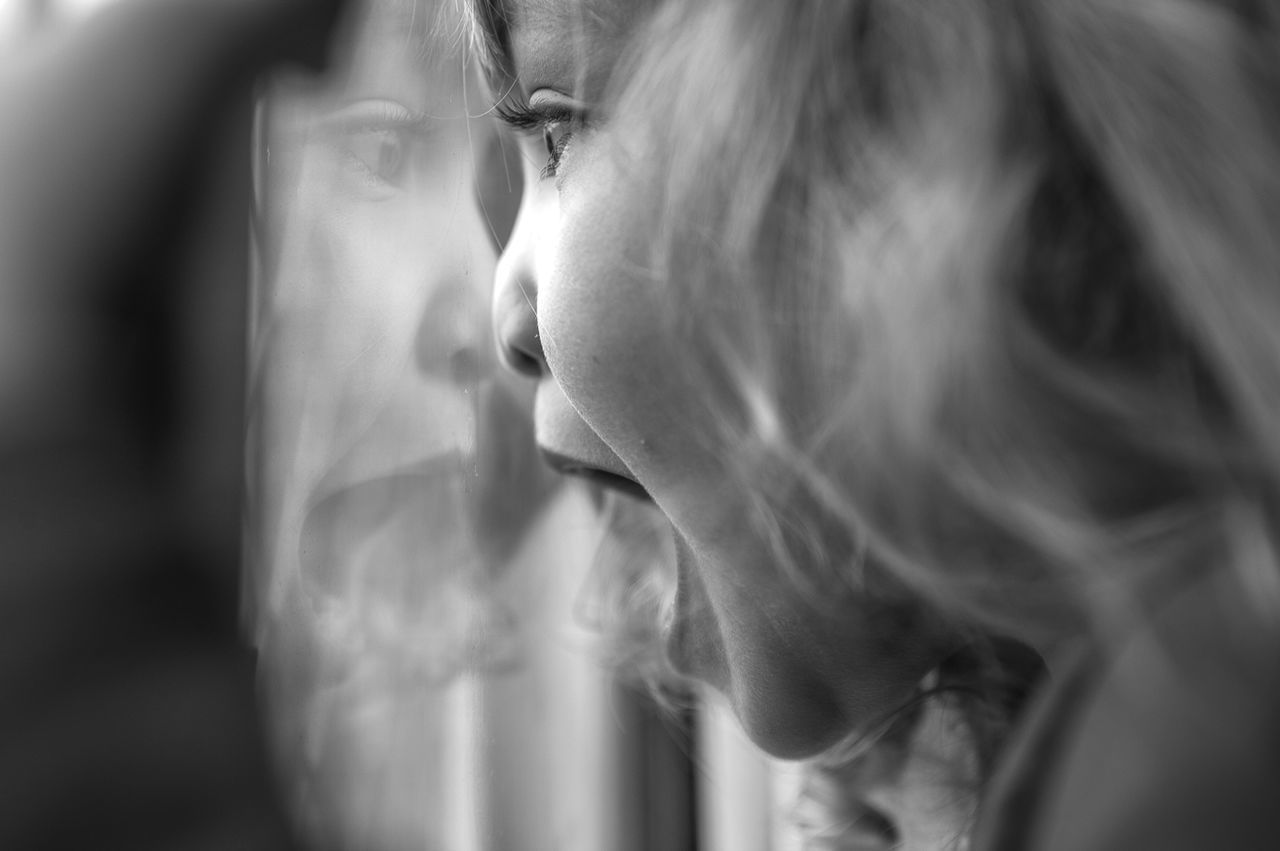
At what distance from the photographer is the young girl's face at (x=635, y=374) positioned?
48 centimetres

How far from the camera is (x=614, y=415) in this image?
0.50m

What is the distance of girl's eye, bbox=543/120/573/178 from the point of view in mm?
517

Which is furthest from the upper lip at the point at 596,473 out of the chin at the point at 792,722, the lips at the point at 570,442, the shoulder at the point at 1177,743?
the shoulder at the point at 1177,743

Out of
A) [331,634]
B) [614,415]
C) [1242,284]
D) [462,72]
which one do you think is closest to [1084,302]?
[1242,284]

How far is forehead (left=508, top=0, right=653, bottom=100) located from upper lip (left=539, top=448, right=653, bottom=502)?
0.60 feet

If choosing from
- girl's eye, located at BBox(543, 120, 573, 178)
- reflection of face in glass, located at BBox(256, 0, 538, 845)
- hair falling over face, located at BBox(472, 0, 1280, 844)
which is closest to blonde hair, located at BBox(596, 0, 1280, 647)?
hair falling over face, located at BBox(472, 0, 1280, 844)

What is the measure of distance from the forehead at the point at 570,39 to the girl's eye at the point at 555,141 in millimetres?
19

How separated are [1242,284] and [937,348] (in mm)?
86

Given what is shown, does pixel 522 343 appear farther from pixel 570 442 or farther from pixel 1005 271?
pixel 1005 271

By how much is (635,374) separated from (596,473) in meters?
0.13

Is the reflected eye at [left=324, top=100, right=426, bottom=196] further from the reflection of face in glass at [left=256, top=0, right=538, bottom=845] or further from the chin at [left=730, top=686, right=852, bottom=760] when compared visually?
the chin at [left=730, top=686, right=852, bottom=760]

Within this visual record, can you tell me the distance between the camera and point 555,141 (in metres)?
0.53

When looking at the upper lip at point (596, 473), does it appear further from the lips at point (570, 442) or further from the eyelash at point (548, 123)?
the eyelash at point (548, 123)

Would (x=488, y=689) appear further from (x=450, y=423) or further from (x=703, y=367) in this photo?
(x=703, y=367)
